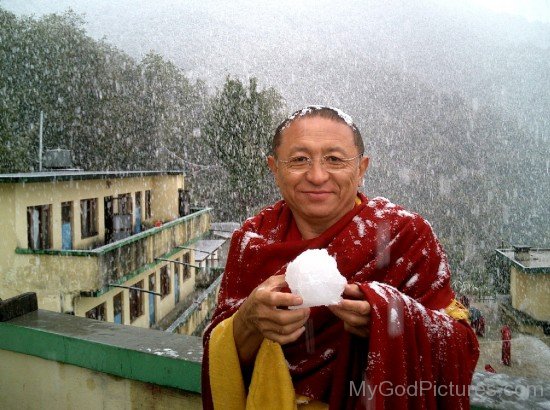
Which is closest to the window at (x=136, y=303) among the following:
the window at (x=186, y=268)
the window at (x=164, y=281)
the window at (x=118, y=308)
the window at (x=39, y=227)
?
the window at (x=118, y=308)

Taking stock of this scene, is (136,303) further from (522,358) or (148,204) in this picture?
(522,358)

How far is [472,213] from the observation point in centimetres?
6122

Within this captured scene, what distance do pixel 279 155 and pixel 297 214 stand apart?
9.1 inches

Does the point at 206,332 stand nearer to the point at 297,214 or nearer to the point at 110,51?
the point at 297,214

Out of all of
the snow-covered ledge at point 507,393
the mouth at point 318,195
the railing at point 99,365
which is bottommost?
the railing at point 99,365

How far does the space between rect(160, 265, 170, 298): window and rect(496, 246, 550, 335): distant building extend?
1306 cm

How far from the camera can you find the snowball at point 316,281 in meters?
1.16

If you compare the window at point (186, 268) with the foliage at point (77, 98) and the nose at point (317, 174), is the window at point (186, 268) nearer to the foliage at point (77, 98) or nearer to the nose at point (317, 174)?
the foliage at point (77, 98)

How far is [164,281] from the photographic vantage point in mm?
17203

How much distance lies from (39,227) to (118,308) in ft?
12.0

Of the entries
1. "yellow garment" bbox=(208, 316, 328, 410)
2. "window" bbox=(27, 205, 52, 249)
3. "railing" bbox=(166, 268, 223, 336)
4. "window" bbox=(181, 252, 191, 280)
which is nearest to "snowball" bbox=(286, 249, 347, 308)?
"yellow garment" bbox=(208, 316, 328, 410)

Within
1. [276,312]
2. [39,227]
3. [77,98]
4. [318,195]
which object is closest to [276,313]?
[276,312]

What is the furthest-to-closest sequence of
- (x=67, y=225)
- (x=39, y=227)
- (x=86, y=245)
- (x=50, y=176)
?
(x=86, y=245)
(x=67, y=225)
(x=39, y=227)
(x=50, y=176)

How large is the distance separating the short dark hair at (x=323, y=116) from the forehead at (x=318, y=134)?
1 cm
